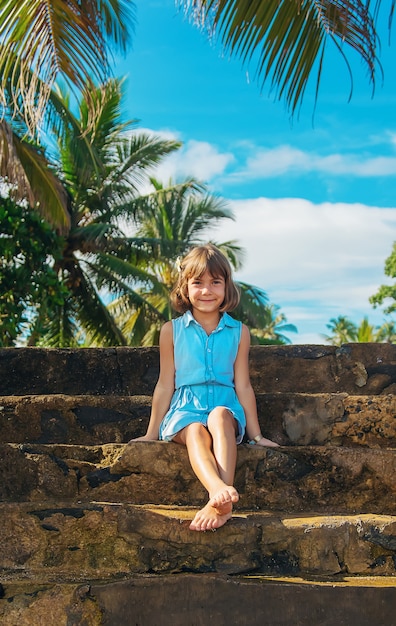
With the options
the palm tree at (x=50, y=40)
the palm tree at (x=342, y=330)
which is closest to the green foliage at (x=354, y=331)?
the palm tree at (x=342, y=330)

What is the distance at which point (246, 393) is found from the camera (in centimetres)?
342

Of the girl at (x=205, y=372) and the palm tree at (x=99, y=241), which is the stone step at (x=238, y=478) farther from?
the palm tree at (x=99, y=241)

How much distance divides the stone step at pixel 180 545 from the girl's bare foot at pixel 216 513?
6 centimetres

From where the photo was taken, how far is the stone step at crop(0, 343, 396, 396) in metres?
4.05

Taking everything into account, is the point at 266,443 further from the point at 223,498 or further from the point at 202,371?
the point at 223,498

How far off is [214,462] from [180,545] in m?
0.36

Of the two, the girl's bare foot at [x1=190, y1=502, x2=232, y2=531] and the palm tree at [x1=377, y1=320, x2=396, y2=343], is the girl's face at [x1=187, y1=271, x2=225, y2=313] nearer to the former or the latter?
the girl's bare foot at [x1=190, y1=502, x2=232, y2=531]

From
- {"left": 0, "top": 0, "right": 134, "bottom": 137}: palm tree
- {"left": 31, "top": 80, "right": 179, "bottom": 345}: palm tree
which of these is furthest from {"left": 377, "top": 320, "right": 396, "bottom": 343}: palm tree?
{"left": 0, "top": 0, "right": 134, "bottom": 137}: palm tree

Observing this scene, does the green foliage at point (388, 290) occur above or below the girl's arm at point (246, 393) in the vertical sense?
above

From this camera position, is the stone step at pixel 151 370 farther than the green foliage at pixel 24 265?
No

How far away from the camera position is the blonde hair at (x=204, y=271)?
357 centimetres

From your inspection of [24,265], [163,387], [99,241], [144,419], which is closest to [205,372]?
[163,387]

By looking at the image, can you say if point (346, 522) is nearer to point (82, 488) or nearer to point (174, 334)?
point (82, 488)

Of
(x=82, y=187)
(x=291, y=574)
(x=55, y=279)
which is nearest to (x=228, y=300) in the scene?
(x=291, y=574)
